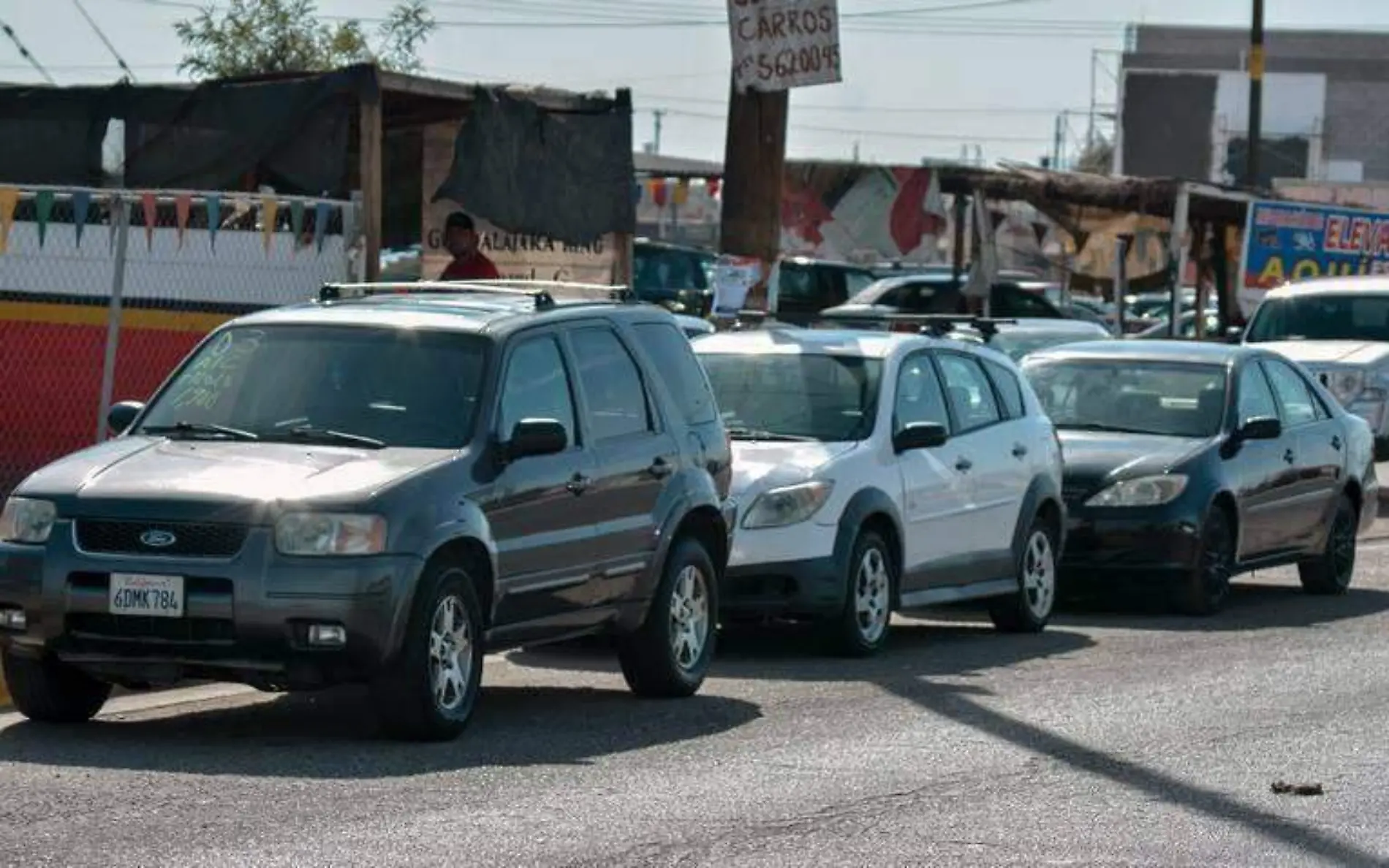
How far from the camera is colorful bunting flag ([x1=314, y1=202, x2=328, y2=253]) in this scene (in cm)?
1648

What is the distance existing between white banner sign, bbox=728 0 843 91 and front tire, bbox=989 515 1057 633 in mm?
3880

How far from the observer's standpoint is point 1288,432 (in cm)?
1761

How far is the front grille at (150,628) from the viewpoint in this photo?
9.81 metres

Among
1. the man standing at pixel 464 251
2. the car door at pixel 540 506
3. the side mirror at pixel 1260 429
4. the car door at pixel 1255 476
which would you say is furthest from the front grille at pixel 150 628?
the side mirror at pixel 1260 429

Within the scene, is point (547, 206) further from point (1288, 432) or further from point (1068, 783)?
point (1068, 783)

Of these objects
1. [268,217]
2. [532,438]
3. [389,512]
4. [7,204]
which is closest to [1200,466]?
[268,217]

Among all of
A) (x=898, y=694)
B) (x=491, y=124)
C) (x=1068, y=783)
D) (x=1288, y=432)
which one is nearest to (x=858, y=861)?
(x=1068, y=783)

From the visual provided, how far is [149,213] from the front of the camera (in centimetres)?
1611

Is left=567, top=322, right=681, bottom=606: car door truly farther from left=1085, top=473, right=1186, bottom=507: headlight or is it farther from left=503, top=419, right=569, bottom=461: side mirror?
left=1085, top=473, right=1186, bottom=507: headlight

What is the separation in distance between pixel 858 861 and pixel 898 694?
13.4 feet

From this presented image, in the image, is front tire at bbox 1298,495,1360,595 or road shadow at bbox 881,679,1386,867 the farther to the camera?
front tire at bbox 1298,495,1360,595

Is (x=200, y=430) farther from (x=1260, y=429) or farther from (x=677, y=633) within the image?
(x=1260, y=429)

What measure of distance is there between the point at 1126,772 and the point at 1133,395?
7.63 meters

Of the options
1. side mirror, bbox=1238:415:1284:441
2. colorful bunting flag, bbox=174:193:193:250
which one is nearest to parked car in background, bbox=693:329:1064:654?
side mirror, bbox=1238:415:1284:441
